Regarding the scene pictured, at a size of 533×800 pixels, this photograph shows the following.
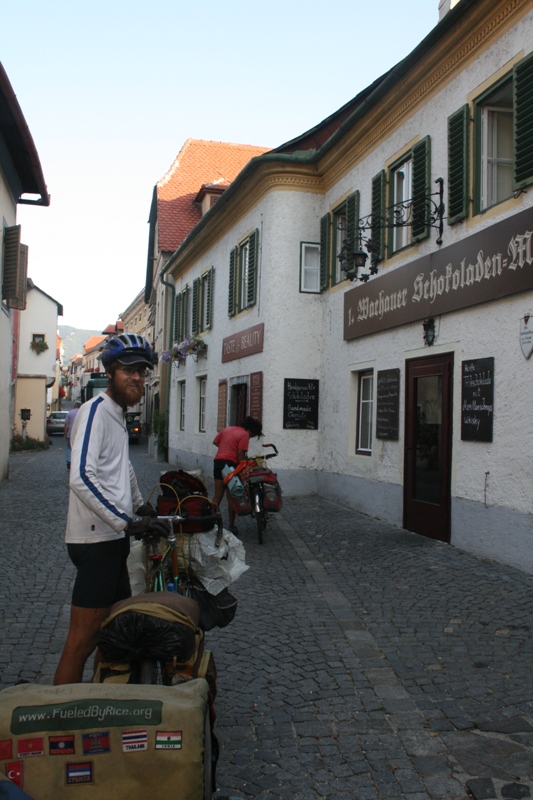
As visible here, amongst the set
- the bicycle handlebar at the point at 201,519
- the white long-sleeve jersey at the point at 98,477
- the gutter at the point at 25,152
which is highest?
the gutter at the point at 25,152

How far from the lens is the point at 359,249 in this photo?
37.9ft

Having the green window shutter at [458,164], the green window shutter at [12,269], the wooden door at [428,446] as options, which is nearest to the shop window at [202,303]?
the green window shutter at [12,269]

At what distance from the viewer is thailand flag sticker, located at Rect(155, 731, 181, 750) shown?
240cm

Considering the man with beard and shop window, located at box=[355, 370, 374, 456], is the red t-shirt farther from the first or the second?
the man with beard

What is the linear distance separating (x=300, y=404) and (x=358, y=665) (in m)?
9.44

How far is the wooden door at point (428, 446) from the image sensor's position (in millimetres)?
9039

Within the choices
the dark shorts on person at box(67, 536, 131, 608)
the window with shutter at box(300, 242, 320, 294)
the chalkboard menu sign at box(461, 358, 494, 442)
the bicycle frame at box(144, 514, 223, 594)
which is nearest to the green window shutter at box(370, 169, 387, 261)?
the window with shutter at box(300, 242, 320, 294)

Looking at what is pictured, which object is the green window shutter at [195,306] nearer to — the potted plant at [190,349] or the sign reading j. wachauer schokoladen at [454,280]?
the potted plant at [190,349]

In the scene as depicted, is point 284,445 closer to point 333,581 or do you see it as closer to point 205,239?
point 333,581

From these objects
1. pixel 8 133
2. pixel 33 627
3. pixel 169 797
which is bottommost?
pixel 33 627

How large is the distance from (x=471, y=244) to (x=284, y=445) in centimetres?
630

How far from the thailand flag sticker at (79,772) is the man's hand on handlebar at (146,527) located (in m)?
1.06

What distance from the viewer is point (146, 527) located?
3.30 meters

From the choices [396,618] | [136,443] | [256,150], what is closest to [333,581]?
[396,618]
